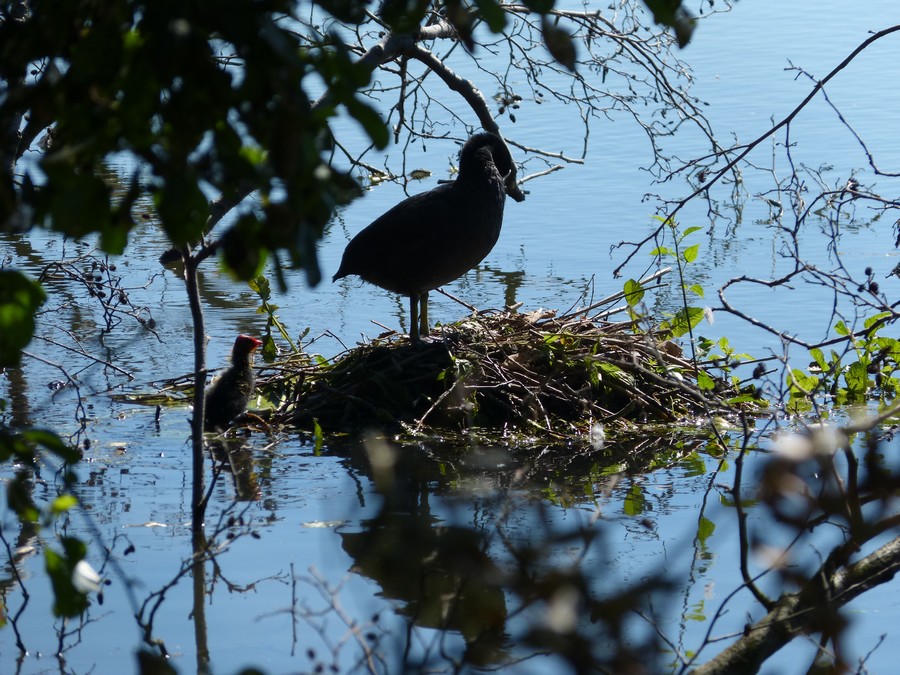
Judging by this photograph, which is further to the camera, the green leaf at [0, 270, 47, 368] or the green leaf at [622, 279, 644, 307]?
the green leaf at [622, 279, 644, 307]

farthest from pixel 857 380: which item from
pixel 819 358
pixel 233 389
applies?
pixel 233 389

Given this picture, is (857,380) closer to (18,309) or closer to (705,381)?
(705,381)

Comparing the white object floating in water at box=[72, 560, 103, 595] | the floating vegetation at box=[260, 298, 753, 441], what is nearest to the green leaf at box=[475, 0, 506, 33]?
the white object floating in water at box=[72, 560, 103, 595]

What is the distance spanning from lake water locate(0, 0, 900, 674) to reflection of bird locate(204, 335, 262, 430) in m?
0.21

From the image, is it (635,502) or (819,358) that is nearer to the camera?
(635,502)

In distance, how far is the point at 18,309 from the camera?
2.03 m

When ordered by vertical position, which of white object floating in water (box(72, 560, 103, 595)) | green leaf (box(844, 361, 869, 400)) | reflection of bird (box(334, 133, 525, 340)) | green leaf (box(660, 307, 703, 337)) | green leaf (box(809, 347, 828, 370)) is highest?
reflection of bird (box(334, 133, 525, 340))

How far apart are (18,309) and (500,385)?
445cm

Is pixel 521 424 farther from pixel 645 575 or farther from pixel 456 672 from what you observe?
pixel 456 672

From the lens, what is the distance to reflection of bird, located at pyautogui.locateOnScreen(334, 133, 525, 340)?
685 cm

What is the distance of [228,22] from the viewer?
5.62 feet

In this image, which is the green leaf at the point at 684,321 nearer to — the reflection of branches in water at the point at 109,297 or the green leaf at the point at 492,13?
the reflection of branches in water at the point at 109,297

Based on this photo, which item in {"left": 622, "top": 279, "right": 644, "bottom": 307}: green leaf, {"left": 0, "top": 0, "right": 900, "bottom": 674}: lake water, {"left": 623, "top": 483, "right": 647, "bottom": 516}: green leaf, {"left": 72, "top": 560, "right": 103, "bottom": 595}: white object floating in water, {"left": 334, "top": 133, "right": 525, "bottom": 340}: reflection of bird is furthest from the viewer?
{"left": 622, "top": 279, "right": 644, "bottom": 307}: green leaf

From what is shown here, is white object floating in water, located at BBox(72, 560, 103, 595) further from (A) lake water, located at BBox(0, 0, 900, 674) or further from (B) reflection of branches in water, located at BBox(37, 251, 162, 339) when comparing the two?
(B) reflection of branches in water, located at BBox(37, 251, 162, 339)
